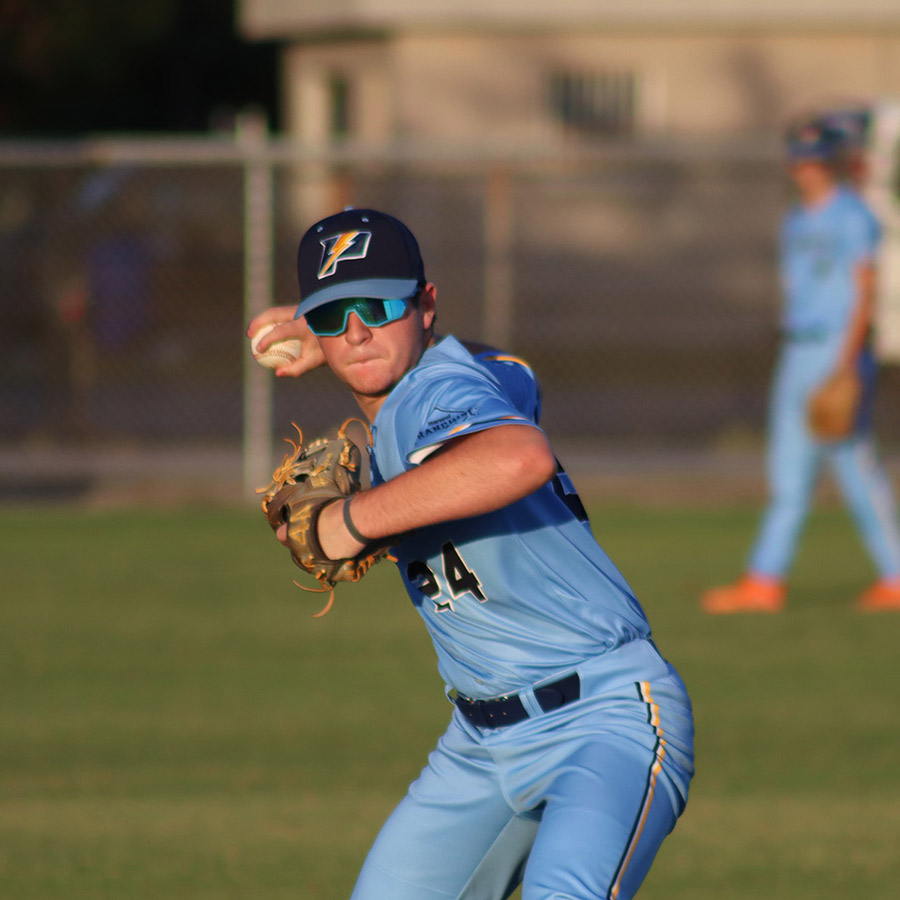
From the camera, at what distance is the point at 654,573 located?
10555 millimetres

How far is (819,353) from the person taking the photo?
29.6 ft

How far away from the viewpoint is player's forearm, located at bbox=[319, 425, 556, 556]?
3.24 metres

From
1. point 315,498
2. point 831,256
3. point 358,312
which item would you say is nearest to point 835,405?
point 831,256

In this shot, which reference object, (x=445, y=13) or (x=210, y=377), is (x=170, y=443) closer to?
(x=210, y=377)

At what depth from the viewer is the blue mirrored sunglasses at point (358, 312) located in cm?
350

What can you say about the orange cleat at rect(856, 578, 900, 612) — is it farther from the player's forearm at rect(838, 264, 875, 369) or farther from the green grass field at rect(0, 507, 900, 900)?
the player's forearm at rect(838, 264, 875, 369)

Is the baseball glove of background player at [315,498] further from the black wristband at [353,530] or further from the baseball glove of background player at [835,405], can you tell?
the baseball glove of background player at [835,405]

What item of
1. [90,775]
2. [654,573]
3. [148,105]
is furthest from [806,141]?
[148,105]

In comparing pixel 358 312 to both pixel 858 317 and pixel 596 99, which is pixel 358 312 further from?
pixel 596 99

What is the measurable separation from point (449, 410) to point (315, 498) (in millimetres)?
338

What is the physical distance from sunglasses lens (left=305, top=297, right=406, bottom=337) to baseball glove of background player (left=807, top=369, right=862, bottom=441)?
18.5 ft

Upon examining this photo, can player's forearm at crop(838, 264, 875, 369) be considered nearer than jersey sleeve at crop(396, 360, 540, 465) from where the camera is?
No

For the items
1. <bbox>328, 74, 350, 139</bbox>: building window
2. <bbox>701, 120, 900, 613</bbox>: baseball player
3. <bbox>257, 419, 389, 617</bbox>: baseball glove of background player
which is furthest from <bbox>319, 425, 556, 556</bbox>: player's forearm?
<bbox>328, 74, 350, 139</bbox>: building window

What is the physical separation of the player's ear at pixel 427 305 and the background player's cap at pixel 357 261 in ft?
0.16
